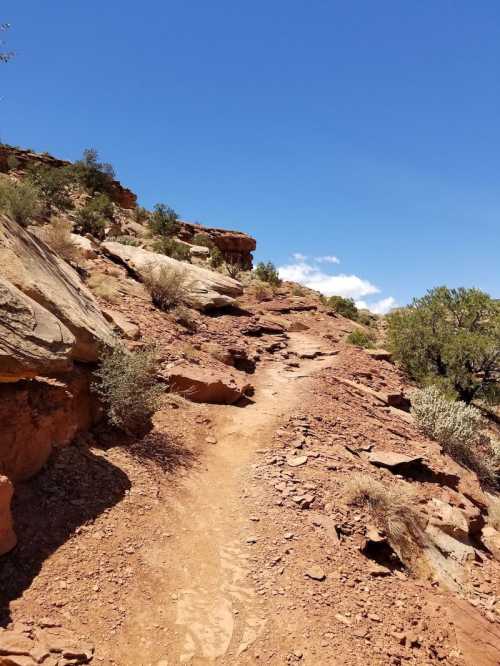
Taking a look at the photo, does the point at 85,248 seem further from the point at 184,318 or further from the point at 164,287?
the point at 184,318

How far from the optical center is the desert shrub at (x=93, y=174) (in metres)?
29.9

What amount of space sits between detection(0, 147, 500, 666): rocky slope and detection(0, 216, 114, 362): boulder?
1.4 inches

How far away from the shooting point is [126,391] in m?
6.41

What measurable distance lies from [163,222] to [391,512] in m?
26.7

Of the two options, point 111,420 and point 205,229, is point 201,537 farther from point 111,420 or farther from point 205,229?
point 205,229

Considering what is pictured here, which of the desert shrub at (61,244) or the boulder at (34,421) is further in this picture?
the desert shrub at (61,244)

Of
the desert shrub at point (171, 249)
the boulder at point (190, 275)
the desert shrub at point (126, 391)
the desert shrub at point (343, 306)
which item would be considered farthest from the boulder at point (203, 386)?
the desert shrub at point (343, 306)

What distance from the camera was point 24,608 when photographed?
11.6 ft

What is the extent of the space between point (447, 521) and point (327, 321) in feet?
40.3

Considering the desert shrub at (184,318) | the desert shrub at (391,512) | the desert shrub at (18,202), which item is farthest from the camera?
the desert shrub at (184,318)

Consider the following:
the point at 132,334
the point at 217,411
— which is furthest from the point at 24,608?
the point at 132,334

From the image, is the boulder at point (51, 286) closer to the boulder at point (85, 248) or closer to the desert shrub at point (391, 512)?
the desert shrub at point (391, 512)

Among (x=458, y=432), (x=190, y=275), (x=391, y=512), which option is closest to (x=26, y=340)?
(x=391, y=512)

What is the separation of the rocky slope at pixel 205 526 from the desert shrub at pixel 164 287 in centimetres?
327
